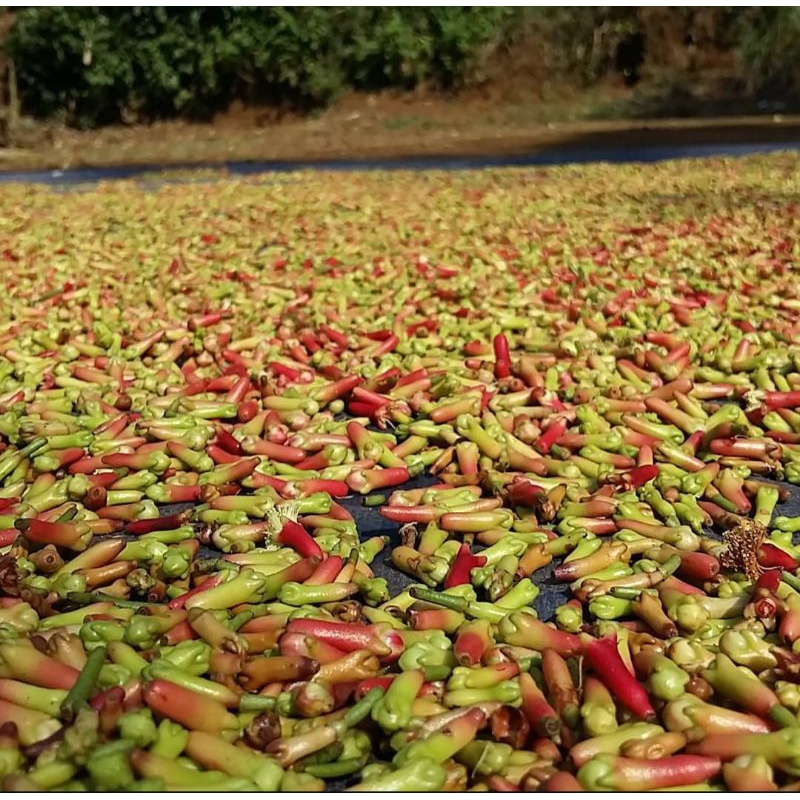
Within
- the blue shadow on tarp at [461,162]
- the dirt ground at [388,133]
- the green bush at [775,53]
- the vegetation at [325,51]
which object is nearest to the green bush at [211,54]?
the vegetation at [325,51]

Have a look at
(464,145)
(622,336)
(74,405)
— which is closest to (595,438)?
(622,336)

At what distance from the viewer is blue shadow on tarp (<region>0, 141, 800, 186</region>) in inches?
923

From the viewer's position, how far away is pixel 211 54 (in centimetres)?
3853

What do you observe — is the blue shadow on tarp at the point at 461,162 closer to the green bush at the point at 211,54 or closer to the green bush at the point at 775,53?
the green bush at the point at 211,54

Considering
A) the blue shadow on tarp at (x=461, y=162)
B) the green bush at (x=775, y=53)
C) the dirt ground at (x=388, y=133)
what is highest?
the green bush at (x=775, y=53)

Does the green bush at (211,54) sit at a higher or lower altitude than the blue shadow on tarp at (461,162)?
higher

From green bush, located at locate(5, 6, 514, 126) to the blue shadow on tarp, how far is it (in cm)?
1366

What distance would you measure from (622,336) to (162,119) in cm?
3890

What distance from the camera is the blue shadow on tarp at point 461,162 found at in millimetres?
23438

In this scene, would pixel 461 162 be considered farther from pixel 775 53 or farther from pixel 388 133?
pixel 775 53

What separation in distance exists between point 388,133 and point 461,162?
13.2 meters

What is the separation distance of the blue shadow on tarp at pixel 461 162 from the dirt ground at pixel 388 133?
144 cm

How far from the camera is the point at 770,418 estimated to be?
545 cm

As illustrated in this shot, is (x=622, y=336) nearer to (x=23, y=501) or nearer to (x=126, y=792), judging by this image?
(x=23, y=501)
